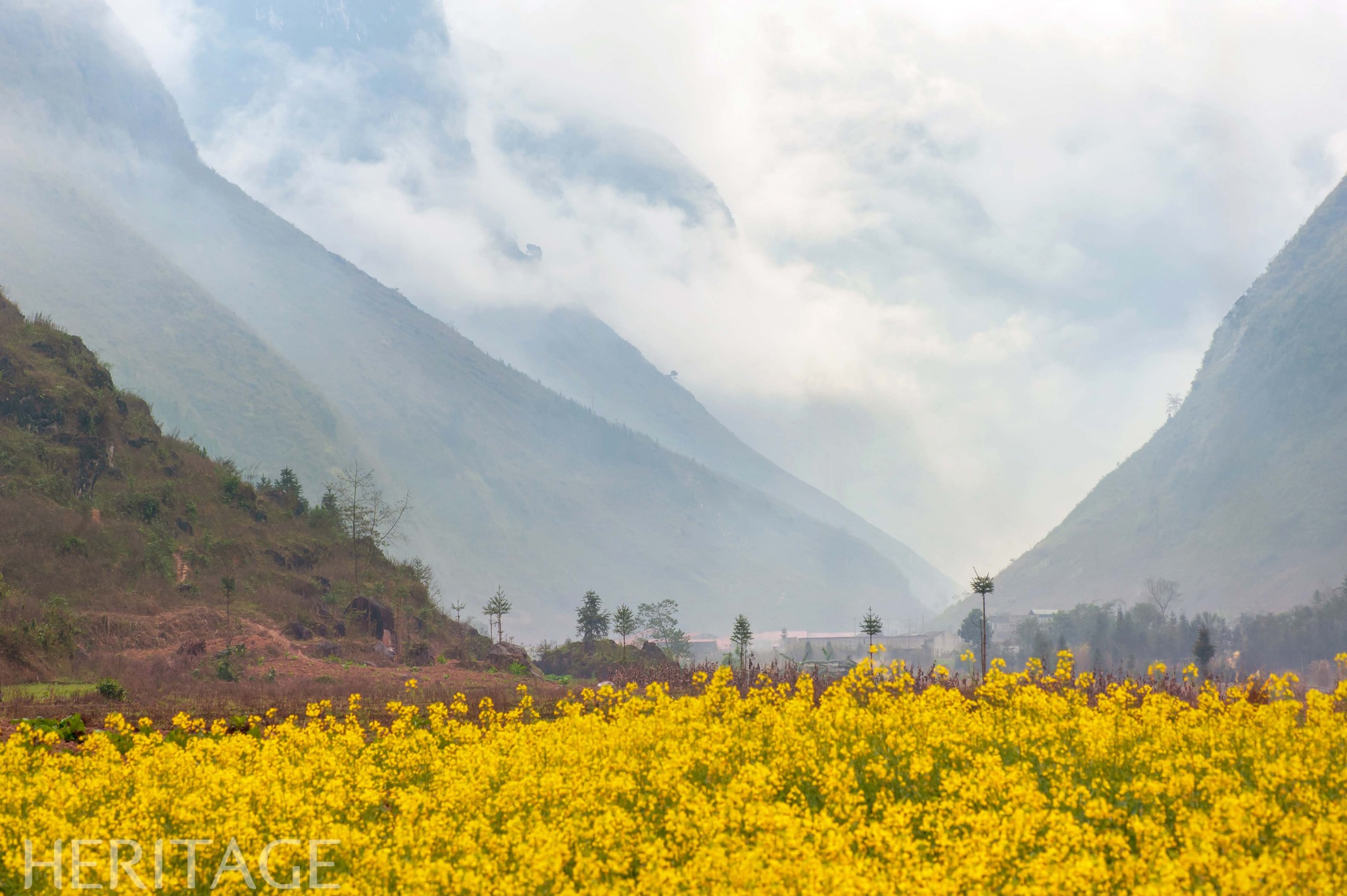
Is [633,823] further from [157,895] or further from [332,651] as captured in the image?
[332,651]

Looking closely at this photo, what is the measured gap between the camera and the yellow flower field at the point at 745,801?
8.02 m

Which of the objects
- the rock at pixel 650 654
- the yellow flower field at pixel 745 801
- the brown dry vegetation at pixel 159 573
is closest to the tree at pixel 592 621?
the rock at pixel 650 654

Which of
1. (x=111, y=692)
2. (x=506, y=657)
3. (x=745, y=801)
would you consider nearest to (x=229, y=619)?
(x=506, y=657)

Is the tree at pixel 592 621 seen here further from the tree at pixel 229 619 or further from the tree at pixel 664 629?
the tree at pixel 664 629

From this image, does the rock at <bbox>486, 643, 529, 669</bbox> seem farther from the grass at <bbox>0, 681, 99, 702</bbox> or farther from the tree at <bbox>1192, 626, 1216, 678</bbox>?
the tree at <bbox>1192, 626, 1216, 678</bbox>

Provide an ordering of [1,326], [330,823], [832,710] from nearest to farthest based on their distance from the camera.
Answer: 1. [330,823]
2. [832,710]
3. [1,326]

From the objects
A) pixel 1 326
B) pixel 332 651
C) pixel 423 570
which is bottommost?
pixel 332 651

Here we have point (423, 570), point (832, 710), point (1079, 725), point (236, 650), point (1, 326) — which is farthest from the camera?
point (423, 570)

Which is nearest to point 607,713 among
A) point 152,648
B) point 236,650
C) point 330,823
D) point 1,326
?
point 330,823

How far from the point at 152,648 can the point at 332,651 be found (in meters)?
9.58

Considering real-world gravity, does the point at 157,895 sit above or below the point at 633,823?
below

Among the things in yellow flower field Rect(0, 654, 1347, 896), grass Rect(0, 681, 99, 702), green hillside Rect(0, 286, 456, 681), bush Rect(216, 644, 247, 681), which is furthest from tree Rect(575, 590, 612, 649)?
yellow flower field Rect(0, 654, 1347, 896)

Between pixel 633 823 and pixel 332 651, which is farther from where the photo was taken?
pixel 332 651

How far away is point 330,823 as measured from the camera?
430 inches
